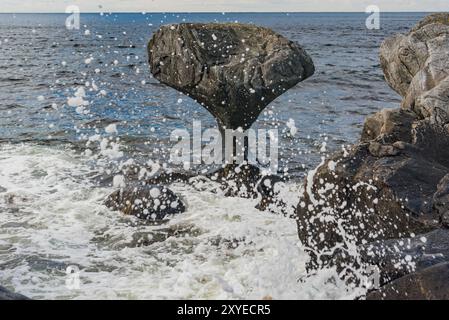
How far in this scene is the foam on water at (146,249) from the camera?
300 inches

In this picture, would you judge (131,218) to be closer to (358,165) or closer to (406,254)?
(358,165)

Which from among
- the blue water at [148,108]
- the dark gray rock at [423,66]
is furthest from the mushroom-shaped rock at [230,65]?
the blue water at [148,108]

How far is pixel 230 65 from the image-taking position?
12.6 m

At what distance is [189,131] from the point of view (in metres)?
20.2

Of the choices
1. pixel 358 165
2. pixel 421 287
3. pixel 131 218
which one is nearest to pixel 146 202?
pixel 131 218

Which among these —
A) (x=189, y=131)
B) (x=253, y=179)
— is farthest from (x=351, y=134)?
(x=253, y=179)

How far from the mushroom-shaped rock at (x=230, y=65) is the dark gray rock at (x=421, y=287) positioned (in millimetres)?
7602

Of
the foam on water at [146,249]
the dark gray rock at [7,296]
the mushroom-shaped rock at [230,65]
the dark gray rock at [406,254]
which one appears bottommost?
the foam on water at [146,249]

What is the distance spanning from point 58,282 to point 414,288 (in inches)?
197

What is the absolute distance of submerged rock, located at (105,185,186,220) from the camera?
1111 centimetres

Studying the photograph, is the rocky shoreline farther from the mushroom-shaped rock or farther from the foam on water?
the foam on water

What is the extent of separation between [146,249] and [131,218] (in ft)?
5.19

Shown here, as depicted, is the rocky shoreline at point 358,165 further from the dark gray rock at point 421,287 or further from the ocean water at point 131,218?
the ocean water at point 131,218

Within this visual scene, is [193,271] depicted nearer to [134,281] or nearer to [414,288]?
[134,281]
